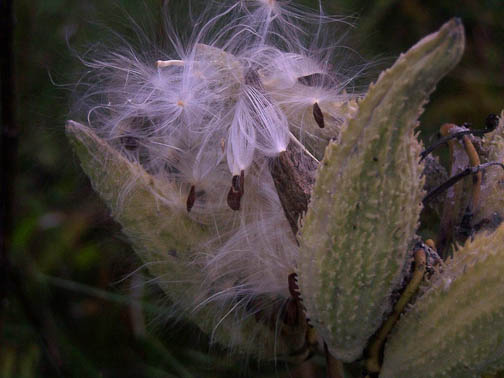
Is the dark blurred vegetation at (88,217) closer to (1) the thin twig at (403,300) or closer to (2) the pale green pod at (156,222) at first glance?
(2) the pale green pod at (156,222)

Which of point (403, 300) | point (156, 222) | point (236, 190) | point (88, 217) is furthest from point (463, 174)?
point (88, 217)

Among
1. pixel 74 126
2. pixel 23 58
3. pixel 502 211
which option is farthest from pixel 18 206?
pixel 502 211

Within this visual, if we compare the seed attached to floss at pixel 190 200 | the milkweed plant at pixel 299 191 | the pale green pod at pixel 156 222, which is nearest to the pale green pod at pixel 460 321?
the milkweed plant at pixel 299 191

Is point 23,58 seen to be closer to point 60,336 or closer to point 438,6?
point 60,336

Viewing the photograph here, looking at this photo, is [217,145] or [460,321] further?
[217,145]

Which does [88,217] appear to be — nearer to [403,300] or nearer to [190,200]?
[190,200]

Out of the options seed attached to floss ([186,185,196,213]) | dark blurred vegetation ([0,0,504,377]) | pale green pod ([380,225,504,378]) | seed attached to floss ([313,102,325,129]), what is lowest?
dark blurred vegetation ([0,0,504,377])

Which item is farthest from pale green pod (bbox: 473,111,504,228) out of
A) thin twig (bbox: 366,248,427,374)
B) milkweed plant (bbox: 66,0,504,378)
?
thin twig (bbox: 366,248,427,374)

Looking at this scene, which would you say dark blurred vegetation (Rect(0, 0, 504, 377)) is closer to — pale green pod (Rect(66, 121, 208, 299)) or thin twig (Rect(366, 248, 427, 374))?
pale green pod (Rect(66, 121, 208, 299))
